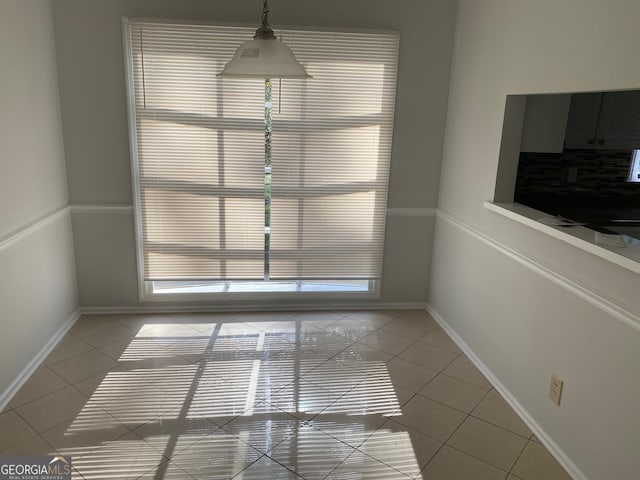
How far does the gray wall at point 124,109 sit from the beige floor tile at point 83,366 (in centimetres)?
75

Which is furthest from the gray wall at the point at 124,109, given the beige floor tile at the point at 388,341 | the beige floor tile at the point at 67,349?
the beige floor tile at the point at 388,341

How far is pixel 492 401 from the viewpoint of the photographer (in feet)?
9.74

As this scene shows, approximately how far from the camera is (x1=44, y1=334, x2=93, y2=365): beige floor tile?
327cm

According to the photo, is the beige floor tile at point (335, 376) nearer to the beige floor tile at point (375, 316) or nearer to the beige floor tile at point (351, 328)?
the beige floor tile at point (351, 328)

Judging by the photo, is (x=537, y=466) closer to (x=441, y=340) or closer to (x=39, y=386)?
(x=441, y=340)

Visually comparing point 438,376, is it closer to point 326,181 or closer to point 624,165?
point 326,181

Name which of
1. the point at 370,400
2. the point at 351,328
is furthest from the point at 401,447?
the point at 351,328

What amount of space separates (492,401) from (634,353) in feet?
3.74

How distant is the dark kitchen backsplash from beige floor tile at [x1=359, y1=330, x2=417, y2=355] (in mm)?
1405

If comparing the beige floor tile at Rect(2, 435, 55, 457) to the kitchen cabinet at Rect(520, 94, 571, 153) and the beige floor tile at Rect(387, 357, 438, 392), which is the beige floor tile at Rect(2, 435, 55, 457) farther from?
the kitchen cabinet at Rect(520, 94, 571, 153)

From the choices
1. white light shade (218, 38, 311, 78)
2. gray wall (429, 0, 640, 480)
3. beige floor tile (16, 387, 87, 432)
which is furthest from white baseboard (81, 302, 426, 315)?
white light shade (218, 38, 311, 78)

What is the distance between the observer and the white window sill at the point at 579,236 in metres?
1.97

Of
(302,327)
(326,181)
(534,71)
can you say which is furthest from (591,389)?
(326,181)

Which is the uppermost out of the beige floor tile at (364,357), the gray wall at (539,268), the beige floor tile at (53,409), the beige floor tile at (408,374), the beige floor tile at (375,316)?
the gray wall at (539,268)
